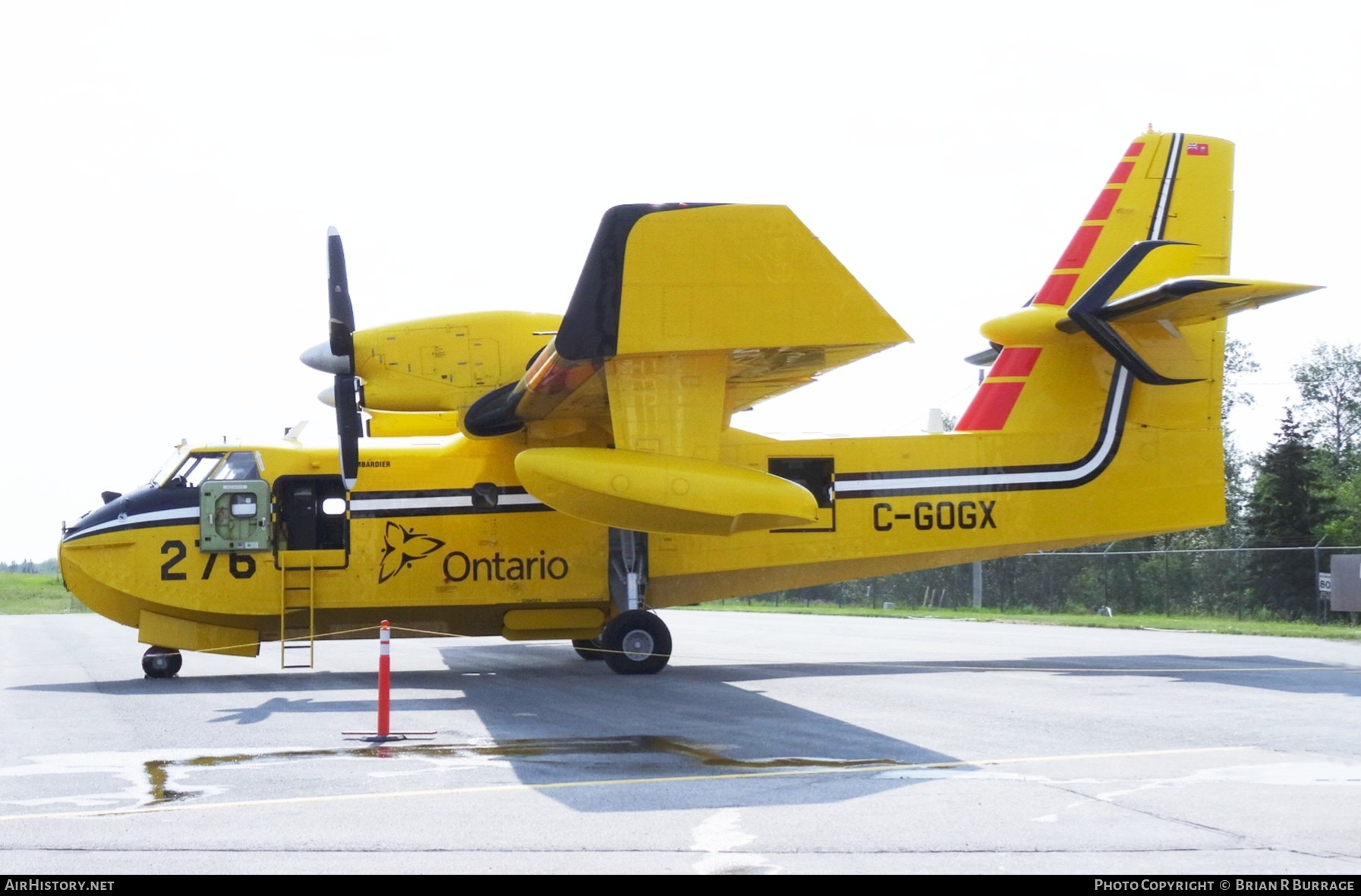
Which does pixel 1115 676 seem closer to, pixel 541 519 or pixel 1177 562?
pixel 541 519

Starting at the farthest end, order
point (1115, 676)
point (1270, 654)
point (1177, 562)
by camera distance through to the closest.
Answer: point (1177, 562), point (1270, 654), point (1115, 676)

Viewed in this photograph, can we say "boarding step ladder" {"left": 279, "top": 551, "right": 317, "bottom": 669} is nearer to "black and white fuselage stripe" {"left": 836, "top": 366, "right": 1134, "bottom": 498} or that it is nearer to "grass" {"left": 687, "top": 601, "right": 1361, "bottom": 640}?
"black and white fuselage stripe" {"left": 836, "top": 366, "right": 1134, "bottom": 498}

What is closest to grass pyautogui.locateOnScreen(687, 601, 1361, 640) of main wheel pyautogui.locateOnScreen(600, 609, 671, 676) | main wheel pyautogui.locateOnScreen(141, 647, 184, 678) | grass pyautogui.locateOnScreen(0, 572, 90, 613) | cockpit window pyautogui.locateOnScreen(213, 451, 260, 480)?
main wheel pyautogui.locateOnScreen(600, 609, 671, 676)

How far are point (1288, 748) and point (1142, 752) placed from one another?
3.71 feet

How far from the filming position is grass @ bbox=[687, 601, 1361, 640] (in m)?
23.1

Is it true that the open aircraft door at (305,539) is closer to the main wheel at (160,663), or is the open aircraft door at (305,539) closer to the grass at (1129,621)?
the main wheel at (160,663)

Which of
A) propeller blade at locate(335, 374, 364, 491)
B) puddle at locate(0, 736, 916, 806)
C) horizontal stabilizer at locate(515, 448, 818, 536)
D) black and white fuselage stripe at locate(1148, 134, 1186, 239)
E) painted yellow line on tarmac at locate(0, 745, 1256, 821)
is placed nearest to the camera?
painted yellow line on tarmac at locate(0, 745, 1256, 821)

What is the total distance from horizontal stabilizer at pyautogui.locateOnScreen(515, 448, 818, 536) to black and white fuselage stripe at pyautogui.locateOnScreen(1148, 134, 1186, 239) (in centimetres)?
815

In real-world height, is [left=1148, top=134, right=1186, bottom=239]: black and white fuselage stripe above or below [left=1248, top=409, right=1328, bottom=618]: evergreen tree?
above

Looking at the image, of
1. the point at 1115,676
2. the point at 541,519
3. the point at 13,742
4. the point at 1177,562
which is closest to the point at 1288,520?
the point at 1177,562

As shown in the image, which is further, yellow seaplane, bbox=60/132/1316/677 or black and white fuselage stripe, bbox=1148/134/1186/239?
black and white fuselage stripe, bbox=1148/134/1186/239

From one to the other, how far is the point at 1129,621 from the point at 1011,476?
12.8 m

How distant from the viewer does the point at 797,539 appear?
16.2m

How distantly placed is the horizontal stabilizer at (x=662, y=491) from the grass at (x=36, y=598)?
34.1 metres
